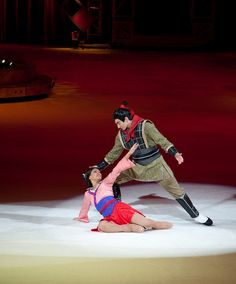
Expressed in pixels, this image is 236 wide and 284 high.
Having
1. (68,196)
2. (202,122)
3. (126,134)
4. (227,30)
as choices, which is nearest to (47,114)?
(202,122)

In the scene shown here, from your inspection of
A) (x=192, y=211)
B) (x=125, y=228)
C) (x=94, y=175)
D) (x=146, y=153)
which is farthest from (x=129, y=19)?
(x=125, y=228)

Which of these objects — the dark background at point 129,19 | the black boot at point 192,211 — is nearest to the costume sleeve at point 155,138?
the black boot at point 192,211

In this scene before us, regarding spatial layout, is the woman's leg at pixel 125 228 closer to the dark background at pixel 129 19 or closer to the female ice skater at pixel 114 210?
the female ice skater at pixel 114 210

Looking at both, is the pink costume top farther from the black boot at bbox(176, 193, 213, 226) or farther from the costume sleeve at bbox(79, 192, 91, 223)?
the black boot at bbox(176, 193, 213, 226)

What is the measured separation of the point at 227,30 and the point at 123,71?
35.2 ft

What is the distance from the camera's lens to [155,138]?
8914 millimetres

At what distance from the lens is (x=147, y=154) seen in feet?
29.8

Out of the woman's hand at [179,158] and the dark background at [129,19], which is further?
the dark background at [129,19]

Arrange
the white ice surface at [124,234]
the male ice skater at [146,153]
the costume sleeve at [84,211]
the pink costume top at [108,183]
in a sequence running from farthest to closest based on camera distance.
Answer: the costume sleeve at [84,211], the male ice skater at [146,153], the pink costume top at [108,183], the white ice surface at [124,234]

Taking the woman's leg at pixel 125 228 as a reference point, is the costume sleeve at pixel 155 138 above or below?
Answer: above

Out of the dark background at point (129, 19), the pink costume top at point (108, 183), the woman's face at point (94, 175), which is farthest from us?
the dark background at point (129, 19)

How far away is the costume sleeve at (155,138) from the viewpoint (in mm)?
8883

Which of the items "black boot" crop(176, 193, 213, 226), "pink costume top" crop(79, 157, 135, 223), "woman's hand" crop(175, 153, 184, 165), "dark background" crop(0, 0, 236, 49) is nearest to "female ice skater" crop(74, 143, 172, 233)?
"pink costume top" crop(79, 157, 135, 223)

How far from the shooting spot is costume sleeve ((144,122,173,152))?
8.88 m
